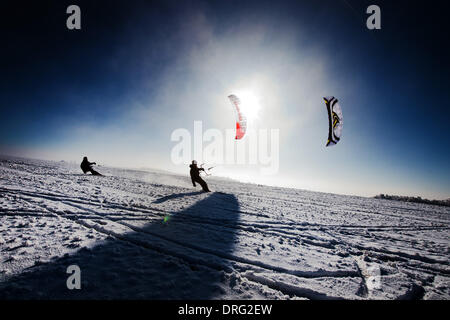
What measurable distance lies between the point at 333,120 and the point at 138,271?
1010cm

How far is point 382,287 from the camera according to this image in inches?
114

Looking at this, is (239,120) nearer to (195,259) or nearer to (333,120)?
(333,120)

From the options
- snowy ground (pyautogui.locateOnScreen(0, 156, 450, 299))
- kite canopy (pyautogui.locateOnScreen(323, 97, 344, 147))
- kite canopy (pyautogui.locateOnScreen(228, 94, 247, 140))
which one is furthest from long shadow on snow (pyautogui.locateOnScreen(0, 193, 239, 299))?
kite canopy (pyautogui.locateOnScreen(228, 94, 247, 140))

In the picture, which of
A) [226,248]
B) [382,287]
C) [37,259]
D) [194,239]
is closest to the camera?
[37,259]

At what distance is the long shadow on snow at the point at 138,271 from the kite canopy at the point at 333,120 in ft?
25.3

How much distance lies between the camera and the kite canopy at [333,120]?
9.02 m

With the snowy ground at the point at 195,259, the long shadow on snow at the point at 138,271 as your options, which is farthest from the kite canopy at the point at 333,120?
the long shadow on snow at the point at 138,271

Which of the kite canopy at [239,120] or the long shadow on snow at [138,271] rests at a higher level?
the kite canopy at [239,120]

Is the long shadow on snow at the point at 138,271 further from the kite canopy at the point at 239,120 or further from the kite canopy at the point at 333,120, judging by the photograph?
the kite canopy at the point at 239,120

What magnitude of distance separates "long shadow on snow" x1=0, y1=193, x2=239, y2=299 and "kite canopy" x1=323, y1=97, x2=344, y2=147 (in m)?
7.72
